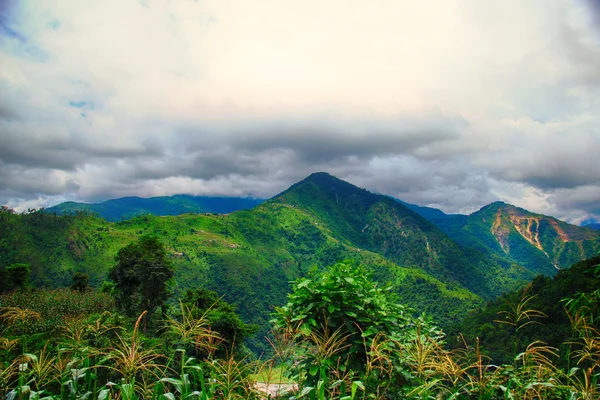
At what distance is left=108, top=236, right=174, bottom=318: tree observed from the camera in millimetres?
40469

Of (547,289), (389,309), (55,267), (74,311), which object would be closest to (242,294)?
(55,267)

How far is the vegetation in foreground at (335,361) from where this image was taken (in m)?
4.06

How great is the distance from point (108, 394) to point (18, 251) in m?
160

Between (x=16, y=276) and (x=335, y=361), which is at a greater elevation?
(x=335, y=361)

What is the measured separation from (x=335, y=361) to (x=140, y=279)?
4077 cm

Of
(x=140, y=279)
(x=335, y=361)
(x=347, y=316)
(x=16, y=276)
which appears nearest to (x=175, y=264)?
(x=16, y=276)

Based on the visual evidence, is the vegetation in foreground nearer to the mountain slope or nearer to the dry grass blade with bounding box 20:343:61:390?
the dry grass blade with bounding box 20:343:61:390

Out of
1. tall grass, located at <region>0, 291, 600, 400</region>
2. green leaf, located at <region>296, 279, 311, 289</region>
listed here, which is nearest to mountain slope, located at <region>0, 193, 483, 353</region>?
green leaf, located at <region>296, 279, 311, 289</region>

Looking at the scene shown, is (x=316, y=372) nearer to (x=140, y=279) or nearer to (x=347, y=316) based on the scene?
(x=347, y=316)

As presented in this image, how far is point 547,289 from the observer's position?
6844cm

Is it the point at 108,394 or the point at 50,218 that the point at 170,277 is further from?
the point at 50,218

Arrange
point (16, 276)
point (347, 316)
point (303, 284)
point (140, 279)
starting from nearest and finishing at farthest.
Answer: point (303, 284) < point (347, 316) < point (140, 279) < point (16, 276)

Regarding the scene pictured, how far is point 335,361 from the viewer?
532 cm

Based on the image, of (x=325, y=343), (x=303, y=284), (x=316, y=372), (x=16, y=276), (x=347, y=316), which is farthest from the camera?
(x=16, y=276)
